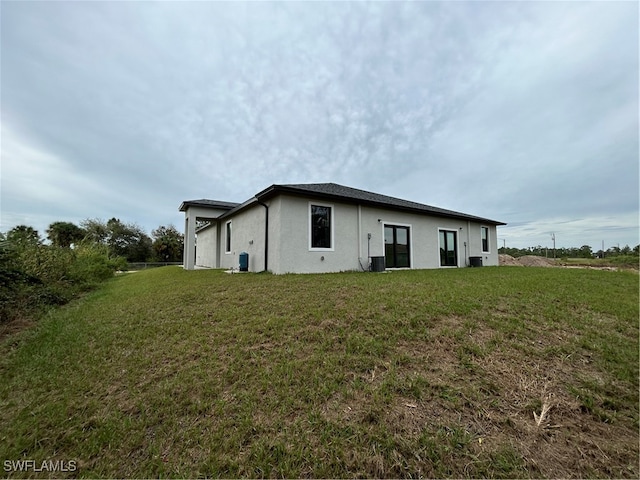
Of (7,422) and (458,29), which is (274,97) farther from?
(7,422)

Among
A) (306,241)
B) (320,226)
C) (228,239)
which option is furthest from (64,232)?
(320,226)

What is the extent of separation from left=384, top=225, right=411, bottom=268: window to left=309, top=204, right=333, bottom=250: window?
2992mm

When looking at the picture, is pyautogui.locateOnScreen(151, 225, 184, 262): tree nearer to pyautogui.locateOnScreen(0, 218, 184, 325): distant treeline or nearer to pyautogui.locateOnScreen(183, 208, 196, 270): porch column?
pyautogui.locateOnScreen(0, 218, 184, 325): distant treeline

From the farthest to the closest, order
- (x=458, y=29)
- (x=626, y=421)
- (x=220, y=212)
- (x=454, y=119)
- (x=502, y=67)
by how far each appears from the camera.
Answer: (x=220, y=212) < (x=454, y=119) < (x=502, y=67) < (x=458, y=29) < (x=626, y=421)

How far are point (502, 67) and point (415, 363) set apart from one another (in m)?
10.3

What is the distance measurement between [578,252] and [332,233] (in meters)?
34.6

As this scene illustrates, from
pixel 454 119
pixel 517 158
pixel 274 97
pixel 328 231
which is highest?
pixel 274 97

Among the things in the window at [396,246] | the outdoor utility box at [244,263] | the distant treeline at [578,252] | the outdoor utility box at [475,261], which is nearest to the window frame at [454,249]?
the outdoor utility box at [475,261]

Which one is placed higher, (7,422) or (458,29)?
(458,29)

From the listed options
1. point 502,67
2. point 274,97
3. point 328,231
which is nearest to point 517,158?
point 502,67

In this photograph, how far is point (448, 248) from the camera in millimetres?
13695

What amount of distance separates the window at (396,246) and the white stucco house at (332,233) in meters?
0.04

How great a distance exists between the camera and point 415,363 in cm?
295

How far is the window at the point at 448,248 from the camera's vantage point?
43.8 feet
